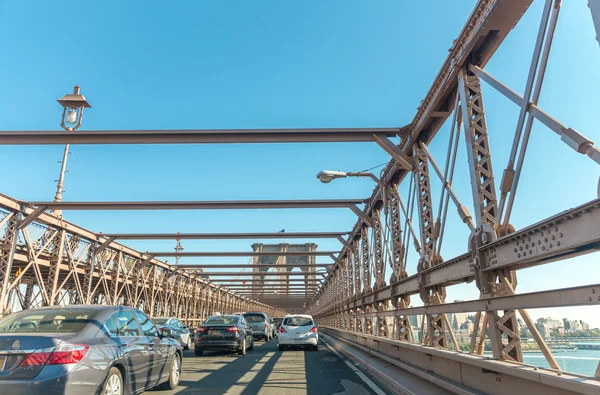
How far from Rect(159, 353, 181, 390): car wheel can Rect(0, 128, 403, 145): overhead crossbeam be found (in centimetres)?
536

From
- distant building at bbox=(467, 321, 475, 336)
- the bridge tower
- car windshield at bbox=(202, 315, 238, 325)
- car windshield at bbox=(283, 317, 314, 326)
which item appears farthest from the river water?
the bridge tower

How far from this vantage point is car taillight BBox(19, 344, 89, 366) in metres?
4.48

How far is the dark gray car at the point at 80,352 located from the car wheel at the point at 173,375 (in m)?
0.25

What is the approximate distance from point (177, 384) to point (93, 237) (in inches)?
613

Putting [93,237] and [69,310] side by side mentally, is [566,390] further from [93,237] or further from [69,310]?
[93,237]

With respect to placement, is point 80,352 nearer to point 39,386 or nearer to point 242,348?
point 39,386

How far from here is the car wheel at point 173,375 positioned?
7668 millimetres

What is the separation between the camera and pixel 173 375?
25.8 ft

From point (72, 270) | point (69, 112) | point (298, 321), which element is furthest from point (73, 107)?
point (298, 321)

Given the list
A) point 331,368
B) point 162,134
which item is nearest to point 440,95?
point 162,134

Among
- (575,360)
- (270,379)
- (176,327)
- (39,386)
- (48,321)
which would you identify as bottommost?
(270,379)

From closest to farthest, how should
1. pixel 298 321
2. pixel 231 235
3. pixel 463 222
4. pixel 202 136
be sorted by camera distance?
pixel 463 222
pixel 202 136
pixel 298 321
pixel 231 235

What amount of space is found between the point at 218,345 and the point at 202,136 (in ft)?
27.9

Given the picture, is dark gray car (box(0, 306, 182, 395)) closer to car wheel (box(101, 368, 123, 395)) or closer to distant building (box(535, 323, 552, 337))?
car wheel (box(101, 368, 123, 395))
